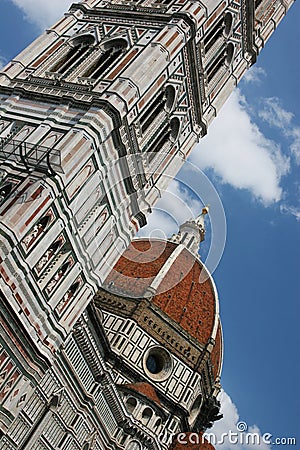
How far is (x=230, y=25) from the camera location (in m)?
23.8

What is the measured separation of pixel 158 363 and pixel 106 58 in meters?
23.6

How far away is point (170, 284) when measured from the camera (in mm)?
44156

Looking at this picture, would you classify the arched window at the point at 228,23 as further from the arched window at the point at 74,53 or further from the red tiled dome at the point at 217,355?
the red tiled dome at the point at 217,355

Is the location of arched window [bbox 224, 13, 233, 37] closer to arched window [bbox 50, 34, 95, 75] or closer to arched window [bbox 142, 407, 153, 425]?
arched window [bbox 50, 34, 95, 75]

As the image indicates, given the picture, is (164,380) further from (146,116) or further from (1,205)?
(1,205)

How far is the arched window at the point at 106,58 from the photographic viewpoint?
19219 millimetres

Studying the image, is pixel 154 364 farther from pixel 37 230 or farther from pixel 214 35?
pixel 37 230

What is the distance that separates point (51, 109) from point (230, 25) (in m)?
10.1

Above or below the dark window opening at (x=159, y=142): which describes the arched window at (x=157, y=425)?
below

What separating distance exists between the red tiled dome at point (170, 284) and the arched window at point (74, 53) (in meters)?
21.5

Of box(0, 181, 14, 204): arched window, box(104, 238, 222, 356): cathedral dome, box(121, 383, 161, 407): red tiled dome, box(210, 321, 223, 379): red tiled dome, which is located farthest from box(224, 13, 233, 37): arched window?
box(210, 321, 223, 379): red tiled dome

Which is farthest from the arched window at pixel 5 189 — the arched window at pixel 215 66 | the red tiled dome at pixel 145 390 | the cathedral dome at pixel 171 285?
the cathedral dome at pixel 171 285

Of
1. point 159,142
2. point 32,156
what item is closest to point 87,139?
point 32,156

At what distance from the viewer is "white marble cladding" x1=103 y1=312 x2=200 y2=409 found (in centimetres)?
3534
